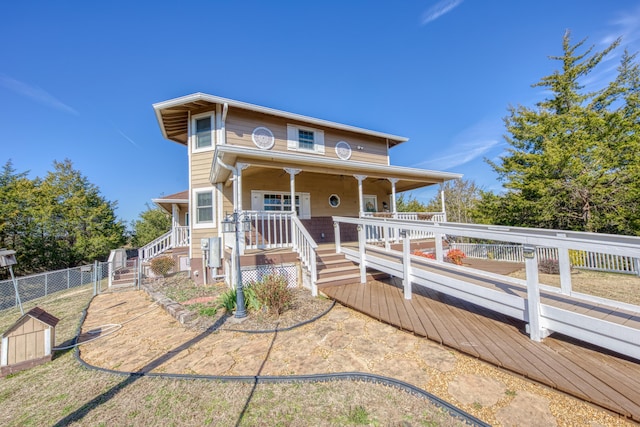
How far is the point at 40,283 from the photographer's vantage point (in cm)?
979

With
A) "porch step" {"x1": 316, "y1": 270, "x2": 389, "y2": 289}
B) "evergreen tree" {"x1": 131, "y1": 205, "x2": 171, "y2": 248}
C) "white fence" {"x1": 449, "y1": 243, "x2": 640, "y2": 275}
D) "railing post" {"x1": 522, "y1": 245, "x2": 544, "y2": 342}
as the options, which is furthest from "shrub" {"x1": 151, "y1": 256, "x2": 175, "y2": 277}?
"evergreen tree" {"x1": 131, "y1": 205, "x2": 171, "y2": 248}

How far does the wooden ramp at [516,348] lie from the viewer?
2.09 meters

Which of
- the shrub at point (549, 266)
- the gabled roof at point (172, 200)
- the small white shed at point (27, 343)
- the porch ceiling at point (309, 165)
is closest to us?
the small white shed at point (27, 343)

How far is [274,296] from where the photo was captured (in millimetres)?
4586

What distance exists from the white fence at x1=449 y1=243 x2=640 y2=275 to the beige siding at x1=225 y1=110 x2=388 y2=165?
5942mm

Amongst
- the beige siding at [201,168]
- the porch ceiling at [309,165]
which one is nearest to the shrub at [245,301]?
the porch ceiling at [309,165]

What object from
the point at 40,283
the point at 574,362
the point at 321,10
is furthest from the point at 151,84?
the point at 574,362

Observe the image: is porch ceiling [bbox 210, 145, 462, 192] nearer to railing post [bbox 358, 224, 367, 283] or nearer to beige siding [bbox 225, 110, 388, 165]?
beige siding [bbox 225, 110, 388, 165]

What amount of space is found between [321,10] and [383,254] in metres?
10.9

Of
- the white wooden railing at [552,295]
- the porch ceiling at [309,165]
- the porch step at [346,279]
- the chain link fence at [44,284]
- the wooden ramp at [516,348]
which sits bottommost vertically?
the chain link fence at [44,284]

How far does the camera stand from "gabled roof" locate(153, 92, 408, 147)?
8664 millimetres

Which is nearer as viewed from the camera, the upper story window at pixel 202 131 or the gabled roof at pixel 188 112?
the gabled roof at pixel 188 112

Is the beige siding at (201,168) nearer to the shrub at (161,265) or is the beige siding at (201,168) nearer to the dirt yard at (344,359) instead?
the shrub at (161,265)

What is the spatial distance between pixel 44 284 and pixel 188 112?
9.03m
